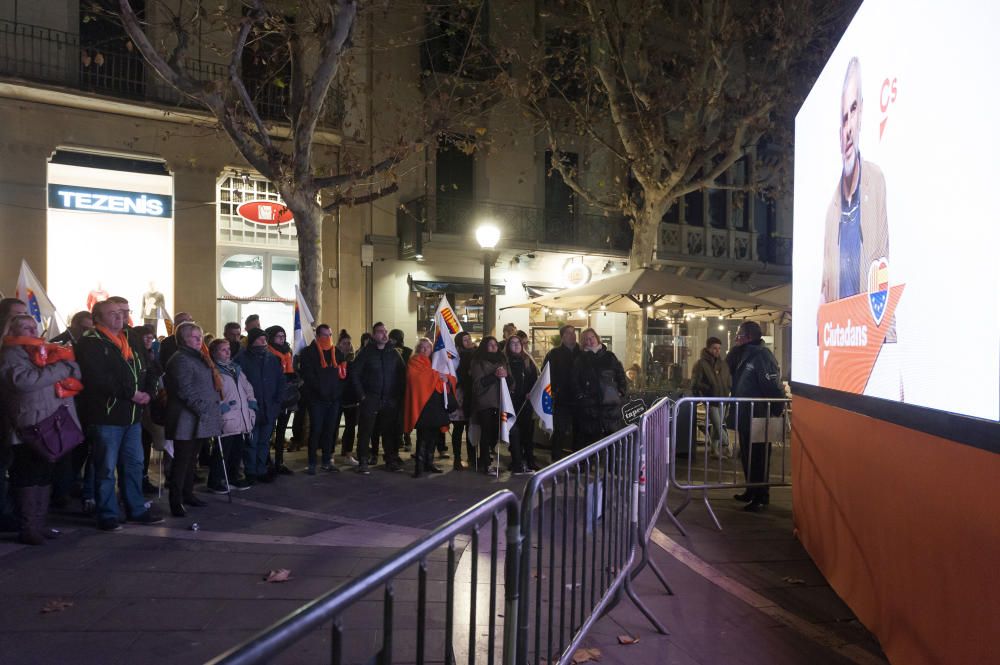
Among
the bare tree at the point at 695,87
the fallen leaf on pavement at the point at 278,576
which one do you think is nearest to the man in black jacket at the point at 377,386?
the fallen leaf on pavement at the point at 278,576

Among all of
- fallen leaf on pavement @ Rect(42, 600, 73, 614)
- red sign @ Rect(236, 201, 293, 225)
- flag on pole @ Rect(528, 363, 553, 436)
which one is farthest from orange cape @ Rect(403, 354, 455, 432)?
red sign @ Rect(236, 201, 293, 225)

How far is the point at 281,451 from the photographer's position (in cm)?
1005

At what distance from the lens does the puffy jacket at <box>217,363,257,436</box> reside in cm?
819

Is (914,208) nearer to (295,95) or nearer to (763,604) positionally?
(763,604)

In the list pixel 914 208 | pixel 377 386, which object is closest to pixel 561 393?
pixel 377 386

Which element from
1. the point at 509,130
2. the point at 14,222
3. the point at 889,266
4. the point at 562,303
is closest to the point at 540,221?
the point at 509,130

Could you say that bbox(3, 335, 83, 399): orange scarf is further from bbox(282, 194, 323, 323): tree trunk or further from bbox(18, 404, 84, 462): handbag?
bbox(282, 194, 323, 323): tree trunk

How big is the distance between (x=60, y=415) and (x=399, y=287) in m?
13.8

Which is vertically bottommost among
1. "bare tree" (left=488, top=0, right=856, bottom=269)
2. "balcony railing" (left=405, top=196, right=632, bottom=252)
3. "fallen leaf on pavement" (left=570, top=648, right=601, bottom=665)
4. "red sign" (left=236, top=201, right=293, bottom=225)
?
"fallen leaf on pavement" (left=570, top=648, right=601, bottom=665)

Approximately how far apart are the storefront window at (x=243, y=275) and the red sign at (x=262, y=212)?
95 cm

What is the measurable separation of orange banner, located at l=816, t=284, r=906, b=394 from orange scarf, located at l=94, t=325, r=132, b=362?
576 centimetres

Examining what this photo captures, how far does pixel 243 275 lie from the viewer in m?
17.6

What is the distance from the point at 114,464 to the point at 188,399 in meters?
0.92

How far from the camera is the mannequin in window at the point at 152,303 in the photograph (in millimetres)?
16203
